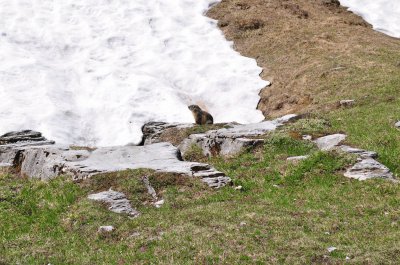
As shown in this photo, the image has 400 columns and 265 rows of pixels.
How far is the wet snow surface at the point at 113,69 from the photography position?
34000 mm

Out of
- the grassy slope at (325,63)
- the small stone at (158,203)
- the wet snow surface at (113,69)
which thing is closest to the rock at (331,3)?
the grassy slope at (325,63)

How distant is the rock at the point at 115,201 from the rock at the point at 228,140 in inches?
310

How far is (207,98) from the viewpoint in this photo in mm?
39875

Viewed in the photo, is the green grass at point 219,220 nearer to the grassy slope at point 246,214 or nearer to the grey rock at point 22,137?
the grassy slope at point 246,214

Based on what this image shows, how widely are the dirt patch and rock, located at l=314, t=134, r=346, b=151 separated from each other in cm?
823

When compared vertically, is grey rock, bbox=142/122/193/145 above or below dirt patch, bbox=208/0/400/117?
below

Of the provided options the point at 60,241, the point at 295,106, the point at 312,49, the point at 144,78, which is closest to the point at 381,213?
the point at 60,241

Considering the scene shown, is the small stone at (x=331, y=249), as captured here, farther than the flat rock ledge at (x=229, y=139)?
No

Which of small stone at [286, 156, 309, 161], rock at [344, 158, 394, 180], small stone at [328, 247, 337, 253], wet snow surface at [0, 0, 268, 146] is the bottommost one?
small stone at [328, 247, 337, 253]

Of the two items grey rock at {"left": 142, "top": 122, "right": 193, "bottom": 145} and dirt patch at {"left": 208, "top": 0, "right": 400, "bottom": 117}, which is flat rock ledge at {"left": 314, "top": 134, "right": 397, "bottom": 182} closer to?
dirt patch at {"left": 208, "top": 0, "right": 400, "bottom": 117}

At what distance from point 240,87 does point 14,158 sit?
21.9 meters

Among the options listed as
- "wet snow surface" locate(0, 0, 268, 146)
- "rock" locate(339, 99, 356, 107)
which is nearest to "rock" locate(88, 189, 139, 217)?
"wet snow surface" locate(0, 0, 268, 146)

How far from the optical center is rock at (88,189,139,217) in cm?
1612

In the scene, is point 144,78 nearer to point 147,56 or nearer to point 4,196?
point 147,56
